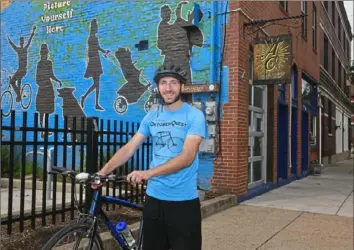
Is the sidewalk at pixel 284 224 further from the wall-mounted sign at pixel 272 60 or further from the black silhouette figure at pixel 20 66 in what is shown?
the black silhouette figure at pixel 20 66

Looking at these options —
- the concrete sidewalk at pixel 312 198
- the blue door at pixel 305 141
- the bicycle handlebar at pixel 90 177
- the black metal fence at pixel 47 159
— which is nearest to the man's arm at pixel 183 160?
the bicycle handlebar at pixel 90 177

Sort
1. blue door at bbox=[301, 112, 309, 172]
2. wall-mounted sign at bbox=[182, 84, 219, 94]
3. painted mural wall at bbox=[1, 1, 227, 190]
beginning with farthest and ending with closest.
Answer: blue door at bbox=[301, 112, 309, 172] → painted mural wall at bbox=[1, 1, 227, 190] → wall-mounted sign at bbox=[182, 84, 219, 94]

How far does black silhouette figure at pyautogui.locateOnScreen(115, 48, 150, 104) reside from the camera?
9.20 meters

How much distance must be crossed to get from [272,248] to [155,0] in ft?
19.6

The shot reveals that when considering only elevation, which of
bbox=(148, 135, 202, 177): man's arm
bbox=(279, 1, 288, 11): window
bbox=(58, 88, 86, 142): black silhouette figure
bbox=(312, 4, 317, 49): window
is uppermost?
bbox=(312, 4, 317, 49): window

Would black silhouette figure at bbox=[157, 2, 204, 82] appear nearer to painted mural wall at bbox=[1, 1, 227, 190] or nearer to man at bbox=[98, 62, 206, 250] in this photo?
painted mural wall at bbox=[1, 1, 227, 190]

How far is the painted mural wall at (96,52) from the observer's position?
834 cm

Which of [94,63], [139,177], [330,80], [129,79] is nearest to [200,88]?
[129,79]

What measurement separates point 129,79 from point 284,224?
4.83 meters

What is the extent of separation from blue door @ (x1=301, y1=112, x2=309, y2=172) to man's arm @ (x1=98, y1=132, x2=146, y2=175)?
40.0 feet

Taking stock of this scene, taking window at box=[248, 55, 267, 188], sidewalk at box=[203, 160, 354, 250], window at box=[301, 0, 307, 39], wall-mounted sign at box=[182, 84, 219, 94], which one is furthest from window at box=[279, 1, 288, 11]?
sidewalk at box=[203, 160, 354, 250]

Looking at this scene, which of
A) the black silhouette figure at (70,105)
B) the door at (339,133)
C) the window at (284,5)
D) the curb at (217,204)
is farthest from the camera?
the door at (339,133)

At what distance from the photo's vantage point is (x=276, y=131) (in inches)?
413

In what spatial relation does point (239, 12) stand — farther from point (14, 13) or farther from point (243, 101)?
point (14, 13)
